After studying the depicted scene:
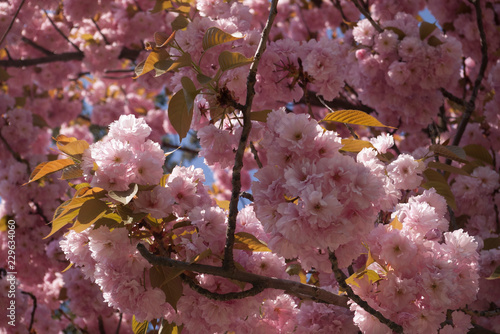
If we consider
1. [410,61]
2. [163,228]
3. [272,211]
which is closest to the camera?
[272,211]

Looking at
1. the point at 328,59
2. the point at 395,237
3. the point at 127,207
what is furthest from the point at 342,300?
the point at 328,59

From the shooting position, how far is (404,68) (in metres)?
2.86

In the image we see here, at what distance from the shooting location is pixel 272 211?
1.31 metres

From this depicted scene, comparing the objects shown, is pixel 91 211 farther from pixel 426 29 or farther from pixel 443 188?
pixel 426 29

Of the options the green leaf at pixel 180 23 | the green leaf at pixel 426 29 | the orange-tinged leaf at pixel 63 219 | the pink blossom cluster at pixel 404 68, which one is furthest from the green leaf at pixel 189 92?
the green leaf at pixel 426 29

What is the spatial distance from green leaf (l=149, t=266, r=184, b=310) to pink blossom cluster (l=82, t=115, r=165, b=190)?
0.92ft

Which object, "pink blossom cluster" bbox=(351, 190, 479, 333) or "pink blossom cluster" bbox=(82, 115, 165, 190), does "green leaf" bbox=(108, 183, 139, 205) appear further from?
"pink blossom cluster" bbox=(351, 190, 479, 333)

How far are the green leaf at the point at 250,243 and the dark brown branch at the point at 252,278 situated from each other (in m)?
0.09

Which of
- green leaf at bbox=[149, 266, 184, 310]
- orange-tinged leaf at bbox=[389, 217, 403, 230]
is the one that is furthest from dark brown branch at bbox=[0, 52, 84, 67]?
orange-tinged leaf at bbox=[389, 217, 403, 230]

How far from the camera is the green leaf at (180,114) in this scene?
1508mm

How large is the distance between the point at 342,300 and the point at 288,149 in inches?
25.6

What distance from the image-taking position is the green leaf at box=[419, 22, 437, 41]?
9.39ft

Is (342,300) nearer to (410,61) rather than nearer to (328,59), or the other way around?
(328,59)

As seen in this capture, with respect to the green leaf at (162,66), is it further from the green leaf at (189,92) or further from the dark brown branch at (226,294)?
the dark brown branch at (226,294)
